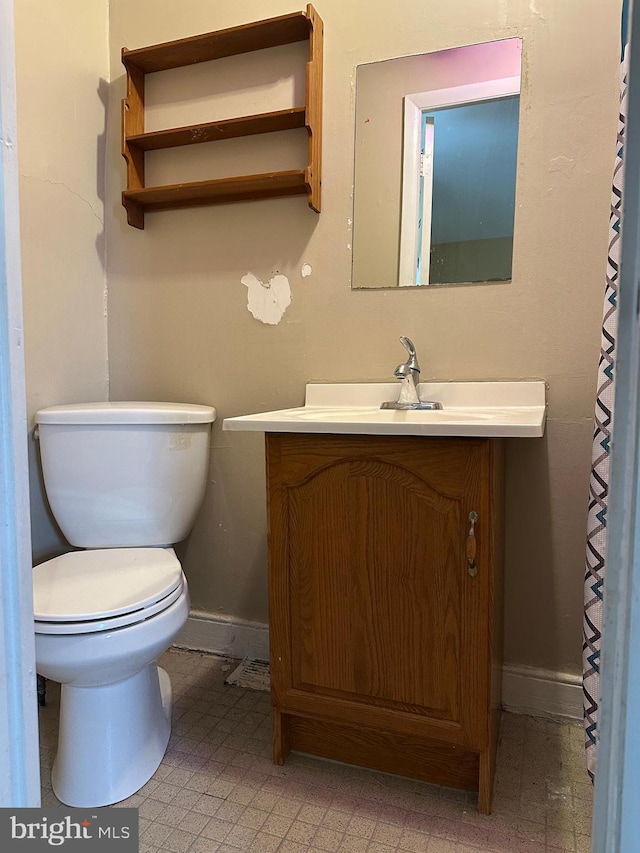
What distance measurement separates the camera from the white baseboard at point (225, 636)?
5.74 ft

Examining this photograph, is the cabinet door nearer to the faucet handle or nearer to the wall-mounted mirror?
the faucet handle

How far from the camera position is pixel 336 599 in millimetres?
1200

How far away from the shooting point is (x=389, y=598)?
1.16 metres

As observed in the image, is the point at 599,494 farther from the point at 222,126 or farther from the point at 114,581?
the point at 222,126

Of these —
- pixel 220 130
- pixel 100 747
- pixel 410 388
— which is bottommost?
pixel 100 747

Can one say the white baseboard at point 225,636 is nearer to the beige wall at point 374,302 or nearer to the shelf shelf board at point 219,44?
the beige wall at point 374,302

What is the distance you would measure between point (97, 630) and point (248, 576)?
0.71 m

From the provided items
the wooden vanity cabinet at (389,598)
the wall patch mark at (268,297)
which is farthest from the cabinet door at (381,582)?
the wall patch mark at (268,297)

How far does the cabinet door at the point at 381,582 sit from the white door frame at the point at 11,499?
0.67 meters

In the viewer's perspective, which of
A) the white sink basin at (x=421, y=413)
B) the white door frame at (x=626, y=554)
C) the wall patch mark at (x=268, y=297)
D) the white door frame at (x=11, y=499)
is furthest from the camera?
the wall patch mark at (x=268, y=297)

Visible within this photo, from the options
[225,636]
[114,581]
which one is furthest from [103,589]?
[225,636]

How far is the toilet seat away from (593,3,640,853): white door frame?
90 cm

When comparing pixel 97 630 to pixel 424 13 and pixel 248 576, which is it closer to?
pixel 248 576

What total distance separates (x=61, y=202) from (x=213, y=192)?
0.46 metres
